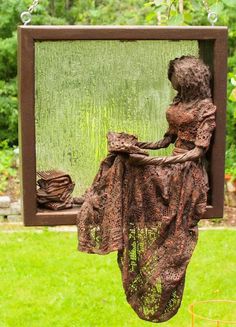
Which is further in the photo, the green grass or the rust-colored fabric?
the green grass

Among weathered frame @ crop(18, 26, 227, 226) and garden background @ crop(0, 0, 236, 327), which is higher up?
weathered frame @ crop(18, 26, 227, 226)

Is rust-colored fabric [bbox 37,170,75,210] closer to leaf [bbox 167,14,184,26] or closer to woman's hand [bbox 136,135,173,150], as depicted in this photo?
woman's hand [bbox 136,135,173,150]

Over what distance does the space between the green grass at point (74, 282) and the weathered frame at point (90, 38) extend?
1.74m

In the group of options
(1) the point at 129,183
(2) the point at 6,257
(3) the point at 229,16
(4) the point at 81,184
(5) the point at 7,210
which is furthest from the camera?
(3) the point at 229,16

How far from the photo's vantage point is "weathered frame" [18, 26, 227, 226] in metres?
2.20

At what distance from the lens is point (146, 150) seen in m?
2.39

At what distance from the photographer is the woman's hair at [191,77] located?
7.40 feet

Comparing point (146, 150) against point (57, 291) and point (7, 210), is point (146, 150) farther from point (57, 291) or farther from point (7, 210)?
point (7, 210)

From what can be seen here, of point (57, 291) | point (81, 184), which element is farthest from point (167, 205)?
point (57, 291)

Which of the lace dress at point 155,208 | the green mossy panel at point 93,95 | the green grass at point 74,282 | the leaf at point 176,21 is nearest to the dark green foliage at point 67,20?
the green grass at point 74,282

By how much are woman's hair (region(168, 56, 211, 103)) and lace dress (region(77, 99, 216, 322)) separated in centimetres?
3

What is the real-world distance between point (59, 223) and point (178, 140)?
43cm

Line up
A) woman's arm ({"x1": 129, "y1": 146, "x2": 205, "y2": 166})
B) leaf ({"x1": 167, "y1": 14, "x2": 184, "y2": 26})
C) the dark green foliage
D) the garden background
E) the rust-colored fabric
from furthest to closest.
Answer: the dark green foliage
the garden background
leaf ({"x1": 167, "y1": 14, "x2": 184, "y2": 26})
the rust-colored fabric
woman's arm ({"x1": 129, "y1": 146, "x2": 205, "y2": 166})

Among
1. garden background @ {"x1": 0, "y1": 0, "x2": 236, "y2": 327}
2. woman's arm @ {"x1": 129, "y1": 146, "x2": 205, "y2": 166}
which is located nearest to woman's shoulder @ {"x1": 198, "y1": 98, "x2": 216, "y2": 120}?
woman's arm @ {"x1": 129, "y1": 146, "x2": 205, "y2": 166}
